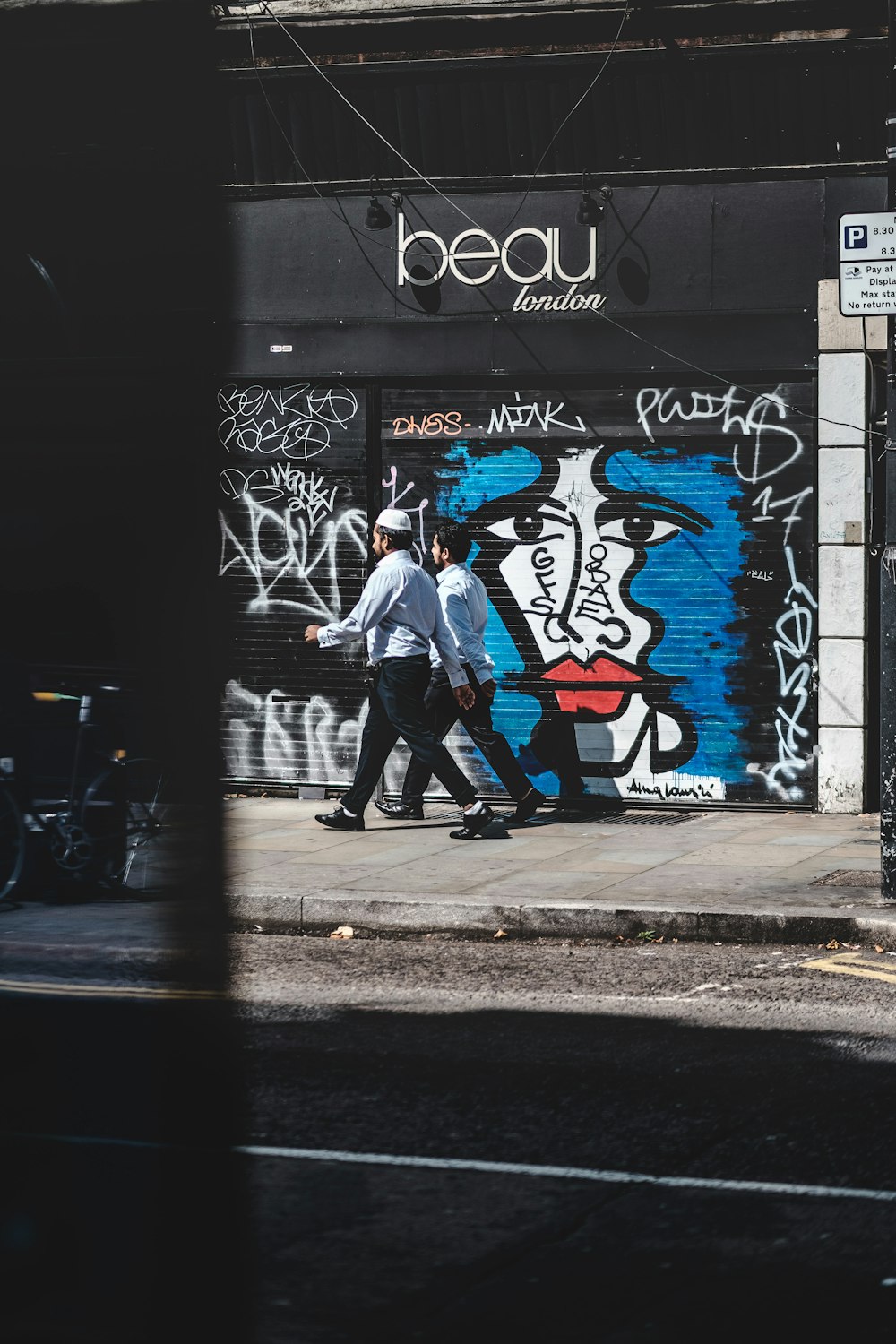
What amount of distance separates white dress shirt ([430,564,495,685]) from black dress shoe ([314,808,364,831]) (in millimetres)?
1093

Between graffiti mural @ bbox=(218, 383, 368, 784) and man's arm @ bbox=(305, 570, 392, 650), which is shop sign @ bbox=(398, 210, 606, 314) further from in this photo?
man's arm @ bbox=(305, 570, 392, 650)

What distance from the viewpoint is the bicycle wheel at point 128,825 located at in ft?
6.48

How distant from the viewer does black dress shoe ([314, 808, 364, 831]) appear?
10.1 metres

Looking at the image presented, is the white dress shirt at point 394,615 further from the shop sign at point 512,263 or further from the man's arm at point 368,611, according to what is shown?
the shop sign at point 512,263

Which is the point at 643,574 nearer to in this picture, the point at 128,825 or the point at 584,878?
the point at 584,878

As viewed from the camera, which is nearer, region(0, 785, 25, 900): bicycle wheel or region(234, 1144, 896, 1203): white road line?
region(234, 1144, 896, 1203): white road line

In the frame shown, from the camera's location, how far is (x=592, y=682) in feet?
36.8

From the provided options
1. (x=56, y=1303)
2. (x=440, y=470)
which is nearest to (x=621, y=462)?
(x=440, y=470)

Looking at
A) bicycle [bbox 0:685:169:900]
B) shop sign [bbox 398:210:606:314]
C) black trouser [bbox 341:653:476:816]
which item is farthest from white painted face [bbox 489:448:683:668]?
bicycle [bbox 0:685:169:900]

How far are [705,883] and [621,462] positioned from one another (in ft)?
12.3

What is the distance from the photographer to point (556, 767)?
37.0ft

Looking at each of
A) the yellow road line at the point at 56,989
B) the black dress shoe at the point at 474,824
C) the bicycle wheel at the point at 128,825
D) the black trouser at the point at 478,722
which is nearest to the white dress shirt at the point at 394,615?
the black trouser at the point at 478,722

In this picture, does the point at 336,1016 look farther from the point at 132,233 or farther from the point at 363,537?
the point at 363,537

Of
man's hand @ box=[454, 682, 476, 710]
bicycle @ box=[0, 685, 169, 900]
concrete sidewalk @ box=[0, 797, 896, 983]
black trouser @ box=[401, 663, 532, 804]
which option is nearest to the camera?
bicycle @ box=[0, 685, 169, 900]
